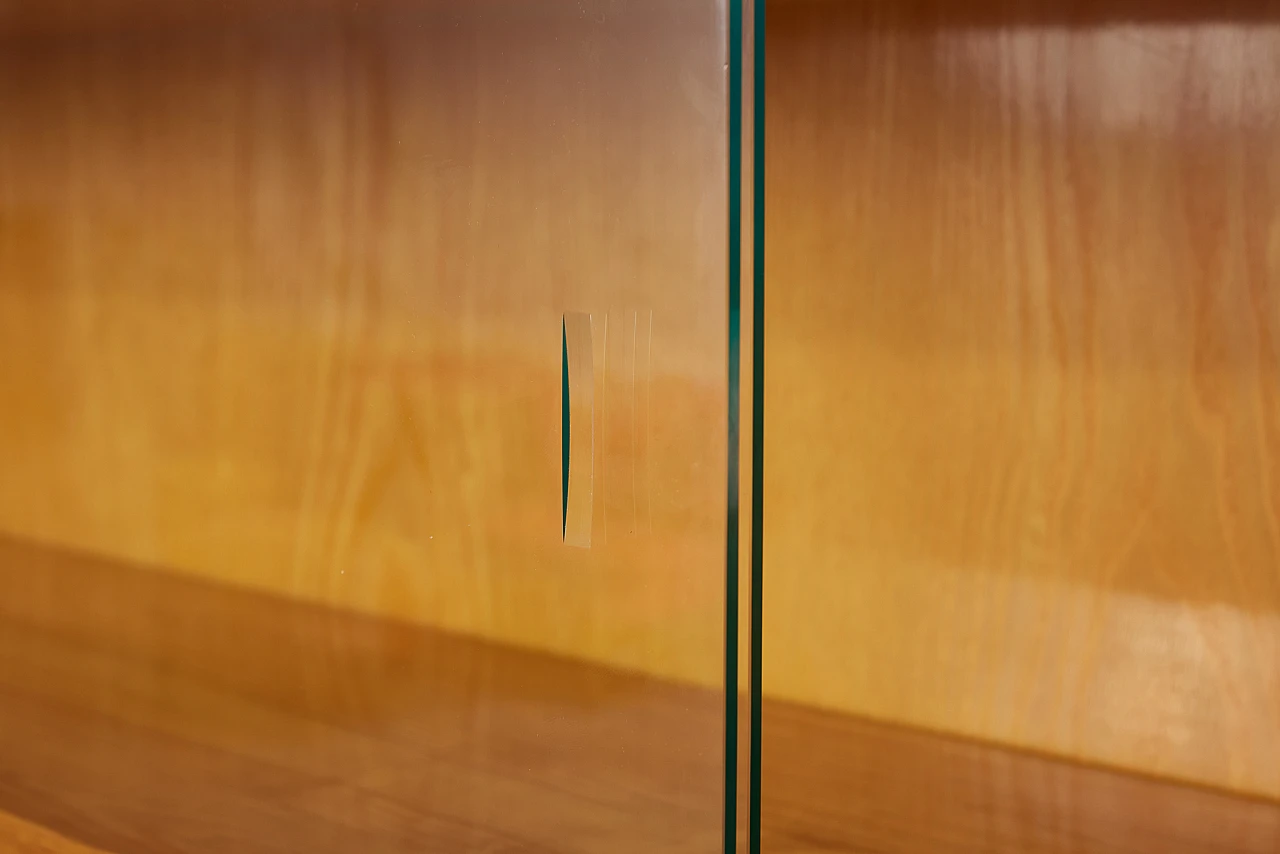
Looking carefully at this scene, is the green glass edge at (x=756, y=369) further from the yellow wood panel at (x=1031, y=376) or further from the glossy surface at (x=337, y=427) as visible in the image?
the yellow wood panel at (x=1031, y=376)

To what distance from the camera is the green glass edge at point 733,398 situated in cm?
26

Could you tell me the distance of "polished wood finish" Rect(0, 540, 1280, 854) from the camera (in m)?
0.52

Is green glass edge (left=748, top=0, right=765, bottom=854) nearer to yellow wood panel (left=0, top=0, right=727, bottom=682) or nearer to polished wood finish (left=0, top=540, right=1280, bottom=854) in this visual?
yellow wood panel (left=0, top=0, right=727, bottom=682)

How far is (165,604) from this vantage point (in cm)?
62

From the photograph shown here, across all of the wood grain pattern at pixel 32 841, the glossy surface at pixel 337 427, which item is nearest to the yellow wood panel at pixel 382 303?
the glossy surface at pixel 337 427

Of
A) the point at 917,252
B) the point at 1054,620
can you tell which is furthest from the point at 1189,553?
the point at 917,252

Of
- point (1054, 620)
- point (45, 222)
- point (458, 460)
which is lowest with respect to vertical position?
point (1054, 620)

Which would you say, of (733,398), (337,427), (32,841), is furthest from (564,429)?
(32,841)

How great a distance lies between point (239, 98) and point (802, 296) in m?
0.30

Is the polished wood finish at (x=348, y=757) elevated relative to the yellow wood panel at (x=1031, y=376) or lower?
lower

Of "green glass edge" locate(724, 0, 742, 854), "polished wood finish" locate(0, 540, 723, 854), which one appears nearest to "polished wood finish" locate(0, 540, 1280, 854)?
"polished wood finish" locate(0, 540, 723, 854)

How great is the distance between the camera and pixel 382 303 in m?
0.54

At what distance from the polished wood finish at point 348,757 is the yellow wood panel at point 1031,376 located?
29 millimetres

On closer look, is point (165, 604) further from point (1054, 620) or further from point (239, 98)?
point (1054, 620)
